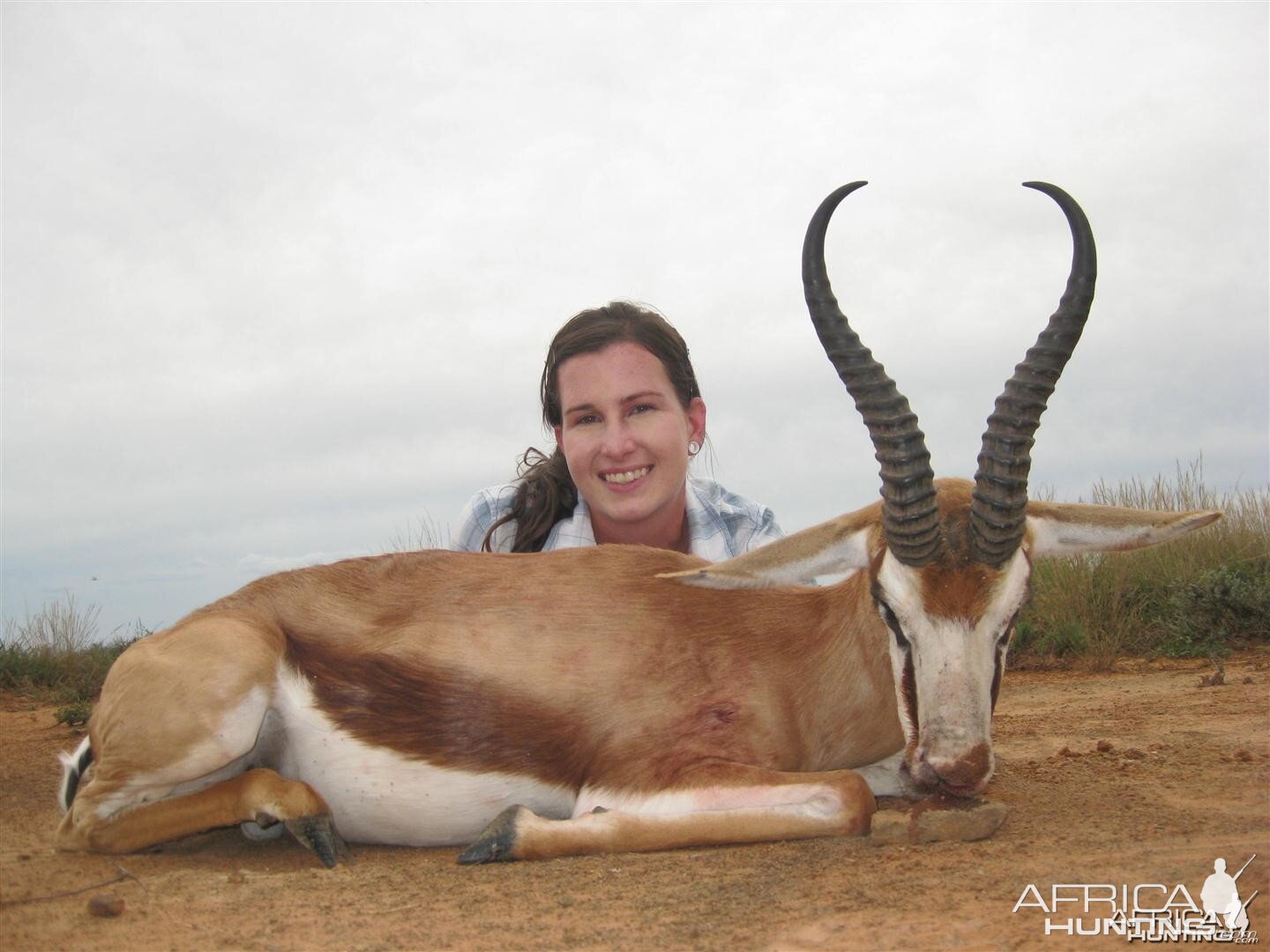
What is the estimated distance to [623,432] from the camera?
7.76 metres

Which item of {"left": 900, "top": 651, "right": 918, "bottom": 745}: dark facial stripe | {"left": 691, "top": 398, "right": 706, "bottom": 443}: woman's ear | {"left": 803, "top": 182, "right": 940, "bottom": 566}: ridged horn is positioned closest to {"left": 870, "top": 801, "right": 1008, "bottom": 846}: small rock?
{"left": 900, "top": 651, "right": 918, "bottom": 745}: dark facial stripe

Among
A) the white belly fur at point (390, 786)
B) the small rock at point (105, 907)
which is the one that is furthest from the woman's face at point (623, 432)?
the small rock at point (105, 907)

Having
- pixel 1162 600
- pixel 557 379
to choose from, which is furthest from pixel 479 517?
pixel 1162 600

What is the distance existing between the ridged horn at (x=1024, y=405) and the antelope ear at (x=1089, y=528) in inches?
15.2

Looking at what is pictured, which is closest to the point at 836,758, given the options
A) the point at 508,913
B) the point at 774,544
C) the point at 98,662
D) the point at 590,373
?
the point at 774,544

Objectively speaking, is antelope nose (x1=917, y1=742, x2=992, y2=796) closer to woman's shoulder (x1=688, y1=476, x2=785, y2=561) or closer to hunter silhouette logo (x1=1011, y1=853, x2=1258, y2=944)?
hunter silhouette logo (x1=1011, y1=853, x2=1258, y2=944)

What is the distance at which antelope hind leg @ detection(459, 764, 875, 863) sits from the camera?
4852 millimetres

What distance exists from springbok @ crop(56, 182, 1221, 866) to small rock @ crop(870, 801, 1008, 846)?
0.18 metres

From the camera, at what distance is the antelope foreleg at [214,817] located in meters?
5.14

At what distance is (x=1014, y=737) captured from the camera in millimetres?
7848

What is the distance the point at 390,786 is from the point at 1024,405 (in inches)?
133

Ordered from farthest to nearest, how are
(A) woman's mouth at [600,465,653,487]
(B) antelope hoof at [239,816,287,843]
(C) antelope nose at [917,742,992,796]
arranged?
(A) woman's mouth at [600,465,653,487]
(B) antelope hoof at [239,816,287,843]
(C) antelope nose at [917,742,992,796]

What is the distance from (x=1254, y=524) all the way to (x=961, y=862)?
41.6 ft

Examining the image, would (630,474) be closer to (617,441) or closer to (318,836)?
(617,441)
